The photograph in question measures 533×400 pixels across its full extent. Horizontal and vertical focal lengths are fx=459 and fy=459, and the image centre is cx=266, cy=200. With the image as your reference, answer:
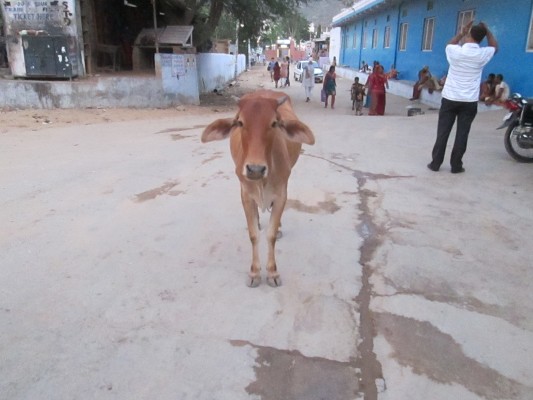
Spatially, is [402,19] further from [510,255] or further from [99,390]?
[99,390]

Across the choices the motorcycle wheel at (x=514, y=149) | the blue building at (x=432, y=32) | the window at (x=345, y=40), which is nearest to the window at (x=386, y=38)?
the blue building at (x=432, y=32)

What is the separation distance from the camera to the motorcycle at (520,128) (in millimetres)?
6289

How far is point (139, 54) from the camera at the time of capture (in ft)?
56.6

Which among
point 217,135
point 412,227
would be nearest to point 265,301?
point 217,135

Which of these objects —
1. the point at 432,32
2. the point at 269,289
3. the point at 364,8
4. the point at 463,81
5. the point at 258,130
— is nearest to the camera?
the point at 258,130

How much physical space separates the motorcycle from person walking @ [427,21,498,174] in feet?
3.54

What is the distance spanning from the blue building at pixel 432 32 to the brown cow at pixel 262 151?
30.5ft

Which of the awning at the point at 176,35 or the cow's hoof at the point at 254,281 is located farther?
the awning at the point at 176,35

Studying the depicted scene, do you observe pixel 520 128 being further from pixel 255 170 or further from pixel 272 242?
pixel 255 170

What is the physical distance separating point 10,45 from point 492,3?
42.8 feet

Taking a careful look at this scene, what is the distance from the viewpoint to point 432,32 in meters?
16.4

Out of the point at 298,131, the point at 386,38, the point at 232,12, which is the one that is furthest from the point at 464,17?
the point at 298,131

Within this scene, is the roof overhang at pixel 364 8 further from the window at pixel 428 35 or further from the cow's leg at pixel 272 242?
the cow's leg at pixel 272 242

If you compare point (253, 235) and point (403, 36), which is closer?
point (253, 235)
